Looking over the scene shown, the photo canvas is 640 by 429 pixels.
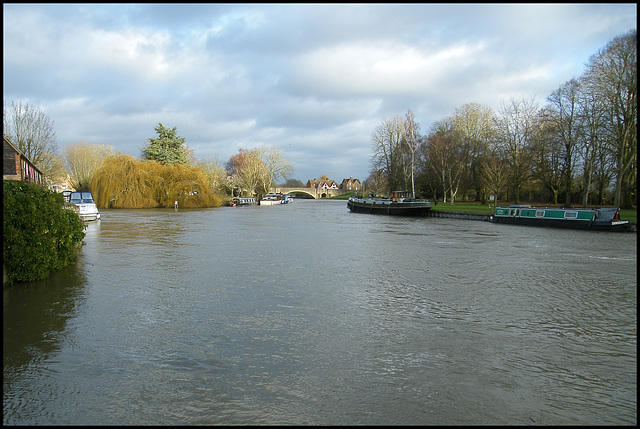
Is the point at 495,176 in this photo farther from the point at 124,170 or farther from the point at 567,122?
the point at 124,170

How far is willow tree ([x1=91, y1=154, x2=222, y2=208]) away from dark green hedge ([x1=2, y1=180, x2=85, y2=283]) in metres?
40.6

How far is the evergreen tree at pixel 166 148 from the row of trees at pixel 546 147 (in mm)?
27705

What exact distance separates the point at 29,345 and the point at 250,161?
75.1 metres

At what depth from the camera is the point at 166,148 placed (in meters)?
62.3

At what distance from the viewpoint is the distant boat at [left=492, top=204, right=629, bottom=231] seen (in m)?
25.7

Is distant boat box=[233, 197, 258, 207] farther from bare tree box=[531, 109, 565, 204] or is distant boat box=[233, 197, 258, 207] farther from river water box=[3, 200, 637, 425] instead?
river water box=[3, 200, 637, 425]

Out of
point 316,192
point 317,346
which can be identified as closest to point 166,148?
point 317,346

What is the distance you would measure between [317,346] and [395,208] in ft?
131

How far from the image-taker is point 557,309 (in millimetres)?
7895

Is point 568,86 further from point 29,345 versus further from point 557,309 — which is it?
point 29,345

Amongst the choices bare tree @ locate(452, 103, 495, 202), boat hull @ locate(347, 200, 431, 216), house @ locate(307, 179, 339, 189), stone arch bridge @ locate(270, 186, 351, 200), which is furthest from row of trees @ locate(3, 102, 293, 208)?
house @ locate(307, 179, 339, 189)

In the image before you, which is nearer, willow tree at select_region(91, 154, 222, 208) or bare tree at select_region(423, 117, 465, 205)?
willow tree at select_region(91, 154, 222, 208)

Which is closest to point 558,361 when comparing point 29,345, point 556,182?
point 29,345

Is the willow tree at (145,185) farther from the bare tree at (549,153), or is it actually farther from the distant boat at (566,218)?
the bare tree at (549,153)
